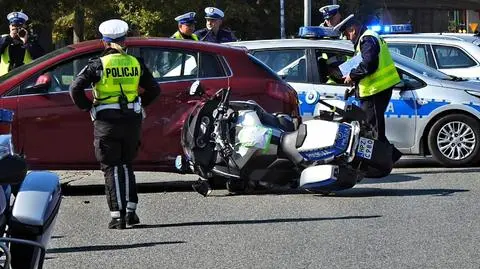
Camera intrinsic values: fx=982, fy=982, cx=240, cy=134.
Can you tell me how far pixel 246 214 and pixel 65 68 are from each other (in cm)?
248

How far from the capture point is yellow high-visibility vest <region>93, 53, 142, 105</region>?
7.81m

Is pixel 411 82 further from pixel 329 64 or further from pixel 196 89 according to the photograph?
pixel 196 89

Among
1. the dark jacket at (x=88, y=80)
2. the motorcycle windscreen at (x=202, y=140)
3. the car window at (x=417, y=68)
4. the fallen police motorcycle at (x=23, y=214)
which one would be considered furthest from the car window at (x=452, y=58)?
the fallen police motorcycle at (x=23, y=214)

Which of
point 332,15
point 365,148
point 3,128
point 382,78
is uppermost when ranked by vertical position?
point 332,15

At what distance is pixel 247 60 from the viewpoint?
1003cm

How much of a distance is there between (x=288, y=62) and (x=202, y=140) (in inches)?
123

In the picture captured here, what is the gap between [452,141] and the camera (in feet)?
38.4

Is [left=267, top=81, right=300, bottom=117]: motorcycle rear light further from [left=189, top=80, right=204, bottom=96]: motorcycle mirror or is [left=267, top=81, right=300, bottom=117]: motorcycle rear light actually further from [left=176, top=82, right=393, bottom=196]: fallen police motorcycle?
[left=189, top=80, right=204, bottom=96]: motorcycle mirror

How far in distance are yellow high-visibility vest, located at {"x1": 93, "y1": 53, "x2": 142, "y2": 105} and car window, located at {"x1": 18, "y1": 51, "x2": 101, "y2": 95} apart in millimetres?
1577

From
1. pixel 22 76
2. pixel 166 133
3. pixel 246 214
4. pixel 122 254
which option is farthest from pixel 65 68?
pixel 122 254

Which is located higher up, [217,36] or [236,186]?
[217,36]

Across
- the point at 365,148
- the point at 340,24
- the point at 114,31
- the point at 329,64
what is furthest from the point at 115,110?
the point at 329,64

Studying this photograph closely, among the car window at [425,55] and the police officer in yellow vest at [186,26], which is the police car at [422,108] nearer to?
the police officer in yellow vest at [186,26]

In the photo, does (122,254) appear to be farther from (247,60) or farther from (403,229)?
(247,60)
